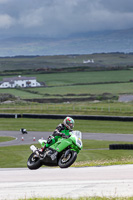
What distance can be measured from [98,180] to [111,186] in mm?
1548

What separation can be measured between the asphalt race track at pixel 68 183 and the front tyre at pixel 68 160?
0.59 meters

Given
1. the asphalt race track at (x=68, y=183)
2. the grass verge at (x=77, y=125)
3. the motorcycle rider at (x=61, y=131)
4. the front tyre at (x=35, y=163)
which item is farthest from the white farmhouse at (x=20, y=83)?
the motorcycle rider at (x=61, y=131)

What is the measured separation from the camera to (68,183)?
1507 centimetres

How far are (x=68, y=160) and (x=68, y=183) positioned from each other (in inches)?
33.7

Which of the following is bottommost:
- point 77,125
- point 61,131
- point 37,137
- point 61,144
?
point 37,137

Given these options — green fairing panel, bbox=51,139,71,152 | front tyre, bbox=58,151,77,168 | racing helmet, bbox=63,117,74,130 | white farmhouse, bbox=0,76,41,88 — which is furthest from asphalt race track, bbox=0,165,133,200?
white farmhouse, bbox=0,76,41,88

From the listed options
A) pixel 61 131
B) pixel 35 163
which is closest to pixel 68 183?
pixel 61 131

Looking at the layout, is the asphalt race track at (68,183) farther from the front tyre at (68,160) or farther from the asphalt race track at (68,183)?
the front tyre at (68,160)

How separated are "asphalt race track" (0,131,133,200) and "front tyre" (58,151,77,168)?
1.92 feet

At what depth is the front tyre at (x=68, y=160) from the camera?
15.4m

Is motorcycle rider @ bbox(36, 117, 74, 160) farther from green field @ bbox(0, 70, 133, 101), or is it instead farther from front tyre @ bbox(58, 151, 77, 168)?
green field @ bbox(0, 70, 133, 101)

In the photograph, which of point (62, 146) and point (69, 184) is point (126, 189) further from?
point (62, 146)

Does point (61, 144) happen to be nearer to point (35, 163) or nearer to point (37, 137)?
point (35, 163)

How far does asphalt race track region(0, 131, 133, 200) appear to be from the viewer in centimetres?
1335
